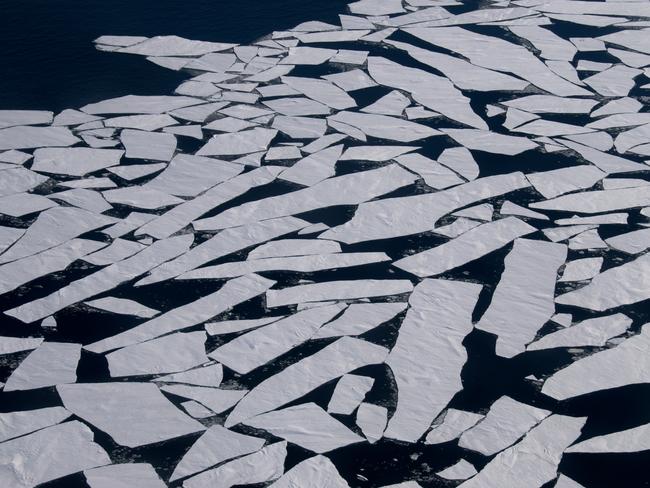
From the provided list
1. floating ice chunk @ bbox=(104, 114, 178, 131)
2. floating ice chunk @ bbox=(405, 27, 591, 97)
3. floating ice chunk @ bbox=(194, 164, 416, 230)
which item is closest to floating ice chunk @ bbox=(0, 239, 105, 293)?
floating ice chunk @ bbox=(194, 164, 416, 230)

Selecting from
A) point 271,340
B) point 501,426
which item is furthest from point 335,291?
point 501,426

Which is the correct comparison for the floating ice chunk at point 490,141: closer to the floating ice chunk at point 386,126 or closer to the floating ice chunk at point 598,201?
the floating ice chunk at point 386,126

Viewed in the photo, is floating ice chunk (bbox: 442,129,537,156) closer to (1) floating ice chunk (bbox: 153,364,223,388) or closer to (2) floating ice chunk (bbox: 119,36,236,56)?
(2) floating ice chunk (bbox: 119,36,236,56)

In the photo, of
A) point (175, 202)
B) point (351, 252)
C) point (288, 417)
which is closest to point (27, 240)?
point (175, 202)

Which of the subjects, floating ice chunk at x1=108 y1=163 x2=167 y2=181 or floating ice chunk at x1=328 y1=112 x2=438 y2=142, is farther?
floating ice chunk at x1=328 y1=112 x2=438 y2=142

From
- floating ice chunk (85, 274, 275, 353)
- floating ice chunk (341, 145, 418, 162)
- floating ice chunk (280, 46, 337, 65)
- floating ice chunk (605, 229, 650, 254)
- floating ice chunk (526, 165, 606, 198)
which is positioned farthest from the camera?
floating ice chunk (280, 46, 337, 65)

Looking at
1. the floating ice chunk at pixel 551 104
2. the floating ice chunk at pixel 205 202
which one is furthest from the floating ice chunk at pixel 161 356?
the floating ice chunk at pixel 551 104
